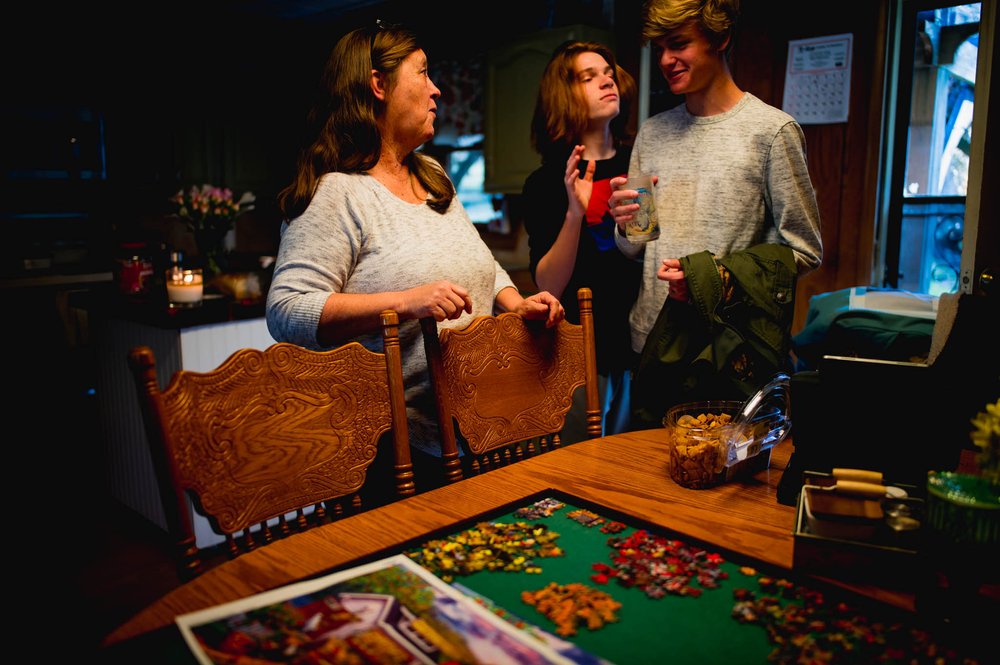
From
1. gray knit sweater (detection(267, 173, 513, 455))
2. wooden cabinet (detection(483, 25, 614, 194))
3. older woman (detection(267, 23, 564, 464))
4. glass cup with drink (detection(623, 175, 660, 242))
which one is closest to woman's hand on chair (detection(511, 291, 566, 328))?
older woman (detection(267, 23, 564, 464))

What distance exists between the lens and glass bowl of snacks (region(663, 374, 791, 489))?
1305 mm

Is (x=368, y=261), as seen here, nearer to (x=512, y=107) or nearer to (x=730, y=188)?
(x=730, y=188)

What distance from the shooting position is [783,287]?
1.77 meters

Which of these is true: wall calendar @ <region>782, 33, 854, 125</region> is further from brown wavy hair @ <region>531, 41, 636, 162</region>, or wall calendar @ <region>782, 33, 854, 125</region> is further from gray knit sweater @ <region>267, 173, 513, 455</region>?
gray knit sweater @ <region>267, 173, 513, 455</region>

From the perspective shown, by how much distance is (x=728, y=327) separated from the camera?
1.78m

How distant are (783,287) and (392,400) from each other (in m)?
0.93

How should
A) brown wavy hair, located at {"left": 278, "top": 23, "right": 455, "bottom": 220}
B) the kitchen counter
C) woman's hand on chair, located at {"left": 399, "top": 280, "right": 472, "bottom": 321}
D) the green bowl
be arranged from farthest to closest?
the kitchen counter < brown wavy hair, located at {"left": 278, "top": 23, "right": 455, "bottom": 220} < woman's hand on chair, located at {"left": 399, "top": 280, "right": 472, "bottom": 321} < the green bowl

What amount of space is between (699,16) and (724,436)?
1.00 m

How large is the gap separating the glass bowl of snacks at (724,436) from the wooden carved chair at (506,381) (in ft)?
1.13

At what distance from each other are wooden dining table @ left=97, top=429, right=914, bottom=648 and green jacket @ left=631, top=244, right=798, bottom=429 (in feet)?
1.00

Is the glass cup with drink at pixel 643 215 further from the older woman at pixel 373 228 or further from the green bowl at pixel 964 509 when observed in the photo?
the green bowl at pixel 964 509

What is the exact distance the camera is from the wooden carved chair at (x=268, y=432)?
3.72 ft

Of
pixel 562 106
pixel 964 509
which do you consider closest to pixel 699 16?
pixel 562 106

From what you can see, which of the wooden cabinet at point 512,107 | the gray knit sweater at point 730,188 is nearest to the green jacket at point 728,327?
the gray knit sweater at point 730,188
